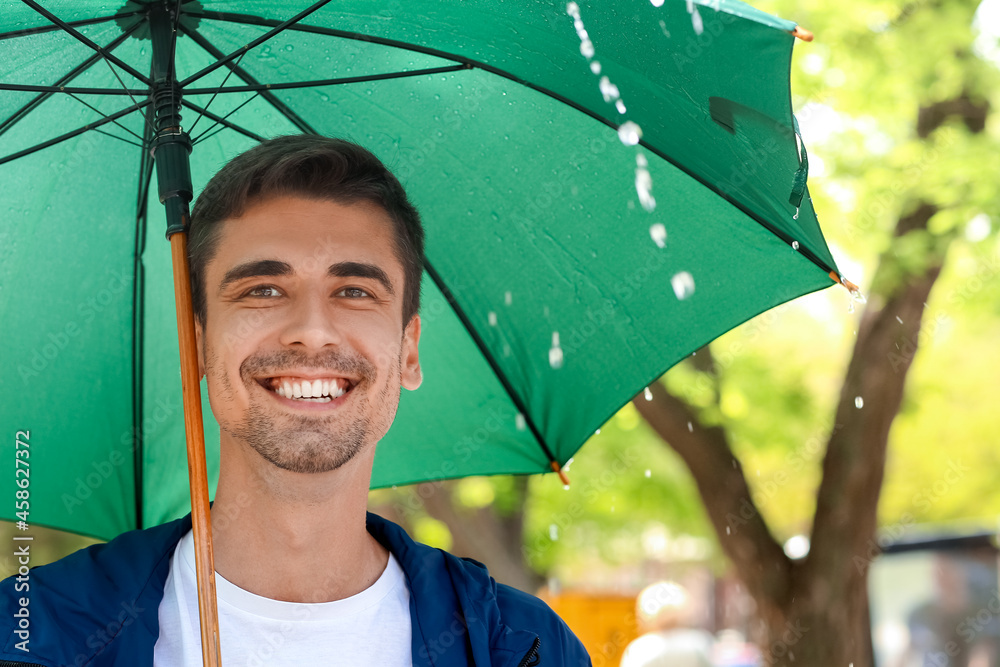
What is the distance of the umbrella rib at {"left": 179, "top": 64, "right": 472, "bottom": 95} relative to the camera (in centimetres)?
279

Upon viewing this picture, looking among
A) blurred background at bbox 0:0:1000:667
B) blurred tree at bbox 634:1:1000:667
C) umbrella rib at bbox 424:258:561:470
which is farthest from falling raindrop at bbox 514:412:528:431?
blurred tree at bbox 634:1:1000:667

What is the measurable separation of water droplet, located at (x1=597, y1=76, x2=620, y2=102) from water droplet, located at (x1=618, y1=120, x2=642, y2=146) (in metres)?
0.08

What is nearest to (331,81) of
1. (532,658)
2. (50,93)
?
(50,93)

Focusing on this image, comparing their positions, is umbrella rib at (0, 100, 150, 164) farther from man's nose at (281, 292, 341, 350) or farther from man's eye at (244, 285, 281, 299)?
man's nose at (281, 292, 341, 350)

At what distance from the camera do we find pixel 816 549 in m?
7.43

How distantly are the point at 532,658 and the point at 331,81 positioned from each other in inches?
65.9

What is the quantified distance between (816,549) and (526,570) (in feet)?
13.3

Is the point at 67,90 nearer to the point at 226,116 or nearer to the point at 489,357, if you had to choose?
the point at 226,116

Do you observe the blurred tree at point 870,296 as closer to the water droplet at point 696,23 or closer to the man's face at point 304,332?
the man's face at point 304,332

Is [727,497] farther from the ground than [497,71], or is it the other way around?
[727,497]

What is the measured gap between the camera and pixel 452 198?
3125mm

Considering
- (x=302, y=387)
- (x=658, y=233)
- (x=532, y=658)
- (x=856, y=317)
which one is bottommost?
(x=532, y=658)

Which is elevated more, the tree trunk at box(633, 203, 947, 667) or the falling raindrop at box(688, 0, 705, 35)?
the tree trunk at box(633, 203, 947, 667)

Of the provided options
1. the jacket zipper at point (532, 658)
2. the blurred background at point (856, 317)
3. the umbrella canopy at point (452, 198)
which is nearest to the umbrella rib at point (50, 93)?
the umbrella canopy at point (452, 198)
